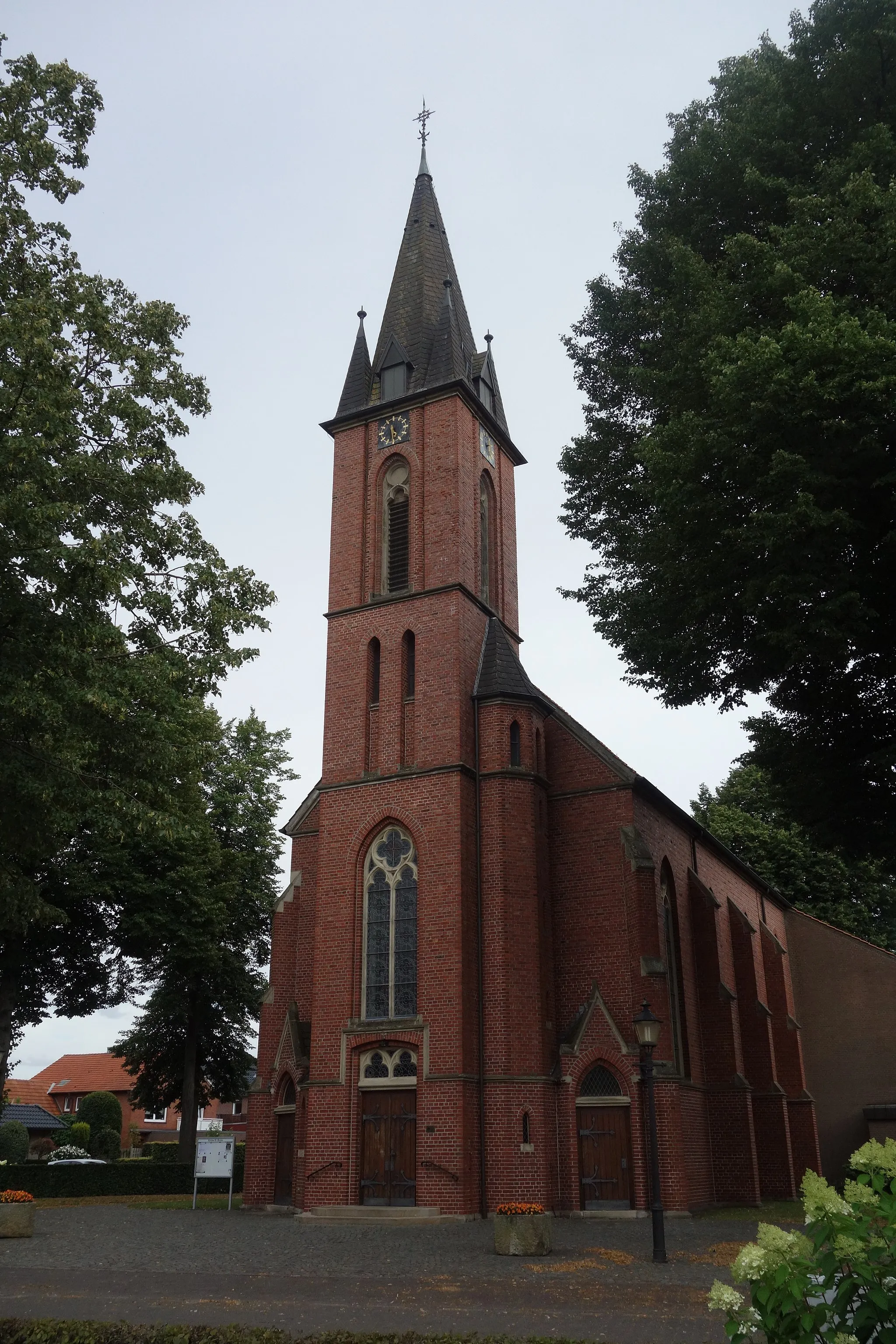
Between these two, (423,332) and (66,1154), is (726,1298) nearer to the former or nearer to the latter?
(423,332)

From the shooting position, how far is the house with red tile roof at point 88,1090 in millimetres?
69750

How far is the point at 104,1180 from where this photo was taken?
31.1 m

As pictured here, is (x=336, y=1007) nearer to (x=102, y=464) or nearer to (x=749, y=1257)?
(x=102, y=464)

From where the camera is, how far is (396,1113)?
22.0 m

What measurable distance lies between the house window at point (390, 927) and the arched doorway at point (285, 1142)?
3.12 meters

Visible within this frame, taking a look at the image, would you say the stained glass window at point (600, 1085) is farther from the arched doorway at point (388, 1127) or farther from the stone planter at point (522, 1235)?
A: the stone planter at point (522, 1235)

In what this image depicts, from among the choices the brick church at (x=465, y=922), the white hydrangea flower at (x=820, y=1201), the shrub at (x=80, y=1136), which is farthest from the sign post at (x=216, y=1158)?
the shrub at (x=80, y=1136)

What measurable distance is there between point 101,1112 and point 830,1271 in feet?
180

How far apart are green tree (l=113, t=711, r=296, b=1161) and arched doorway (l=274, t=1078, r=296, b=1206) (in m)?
8.90

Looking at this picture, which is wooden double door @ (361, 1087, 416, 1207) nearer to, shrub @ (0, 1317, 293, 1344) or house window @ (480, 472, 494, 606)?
→ house window @ (480, 472, 494, 606)

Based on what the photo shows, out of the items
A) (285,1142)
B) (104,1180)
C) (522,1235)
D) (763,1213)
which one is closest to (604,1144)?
(763,1213)

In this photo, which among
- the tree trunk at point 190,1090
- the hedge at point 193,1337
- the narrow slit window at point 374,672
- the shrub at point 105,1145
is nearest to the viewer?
the hedge at point 193,1337

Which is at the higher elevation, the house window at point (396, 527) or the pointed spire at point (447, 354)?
the pointed spire at point (447, 354)

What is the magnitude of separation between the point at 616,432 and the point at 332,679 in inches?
419
